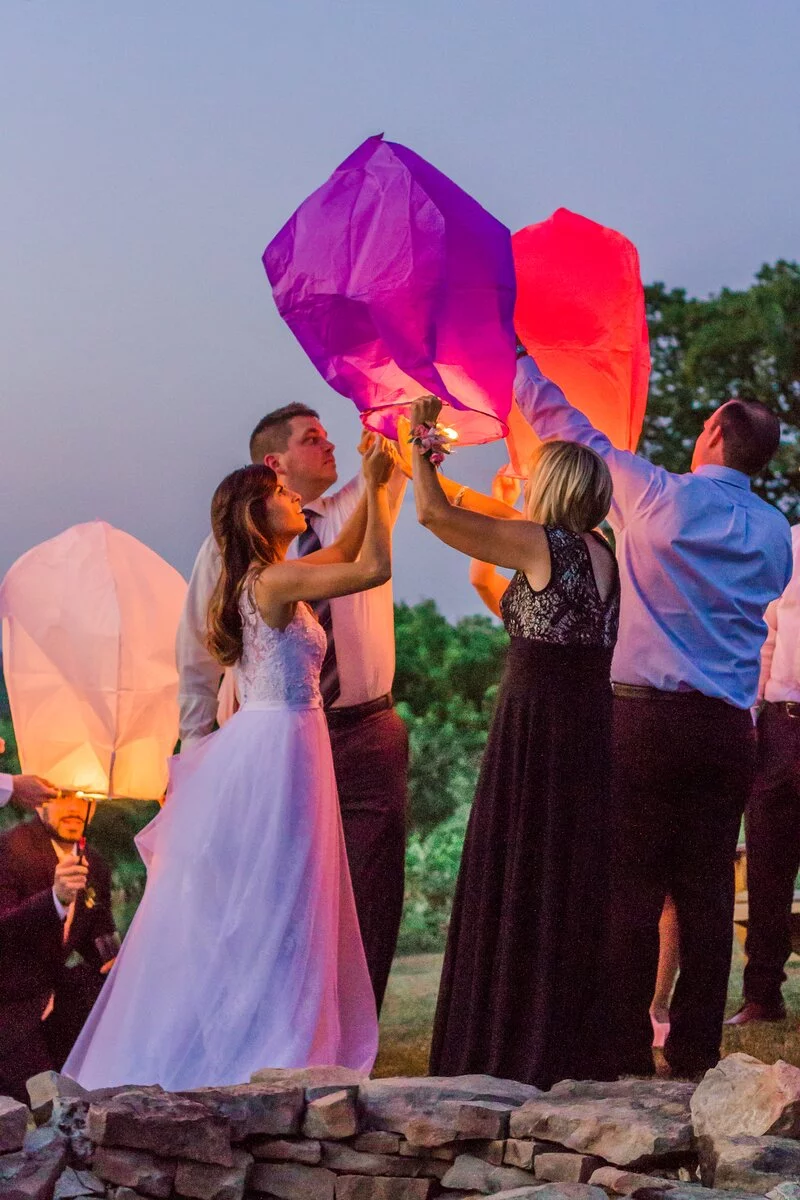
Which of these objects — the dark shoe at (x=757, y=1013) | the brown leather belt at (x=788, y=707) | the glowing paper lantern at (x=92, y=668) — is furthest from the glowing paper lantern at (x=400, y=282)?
the dark shoe at (x=757, y=1013)

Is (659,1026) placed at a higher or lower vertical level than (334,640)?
lower

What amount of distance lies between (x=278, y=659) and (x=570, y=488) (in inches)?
38.7

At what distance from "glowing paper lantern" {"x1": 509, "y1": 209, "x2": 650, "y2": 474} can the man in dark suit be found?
1.87 meters

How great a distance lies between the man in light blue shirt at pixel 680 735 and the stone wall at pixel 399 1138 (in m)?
0.76

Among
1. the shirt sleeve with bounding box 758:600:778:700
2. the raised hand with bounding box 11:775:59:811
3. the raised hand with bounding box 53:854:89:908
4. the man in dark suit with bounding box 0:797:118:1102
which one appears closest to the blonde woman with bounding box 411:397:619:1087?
the raised hand with bounding box 53:854:89:908

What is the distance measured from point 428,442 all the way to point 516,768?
0.84 metres

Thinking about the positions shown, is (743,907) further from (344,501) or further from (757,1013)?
(344,501)

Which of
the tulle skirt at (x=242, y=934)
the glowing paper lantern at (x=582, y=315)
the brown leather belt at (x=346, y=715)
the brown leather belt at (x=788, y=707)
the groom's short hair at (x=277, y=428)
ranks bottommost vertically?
the tulle skirt at (x=242, y=934)

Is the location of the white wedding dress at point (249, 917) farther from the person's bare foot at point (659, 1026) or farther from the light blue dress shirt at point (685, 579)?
the person's bare foot at point (659, 1026)

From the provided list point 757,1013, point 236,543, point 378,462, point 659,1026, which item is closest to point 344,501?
point 236,543

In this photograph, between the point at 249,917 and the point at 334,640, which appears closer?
the point at 249,917

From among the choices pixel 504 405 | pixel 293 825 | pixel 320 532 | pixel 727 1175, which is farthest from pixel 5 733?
pixel 727 1175

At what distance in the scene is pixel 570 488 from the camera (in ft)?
13.0

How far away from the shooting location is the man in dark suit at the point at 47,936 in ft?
15.8
